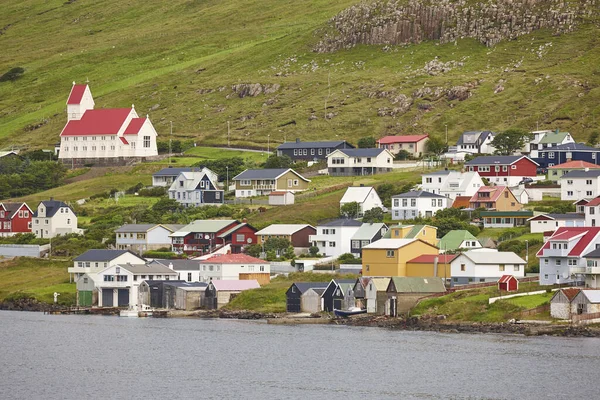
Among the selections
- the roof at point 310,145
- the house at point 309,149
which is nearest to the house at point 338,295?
the house at point 309,149

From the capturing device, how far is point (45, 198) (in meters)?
146

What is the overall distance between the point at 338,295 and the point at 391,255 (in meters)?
6.30

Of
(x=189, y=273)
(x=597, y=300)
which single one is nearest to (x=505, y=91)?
(x=189, y=273)

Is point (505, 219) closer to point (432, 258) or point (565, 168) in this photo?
point (565, 168)

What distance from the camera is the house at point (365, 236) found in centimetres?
10919

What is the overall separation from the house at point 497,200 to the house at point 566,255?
24.9 m

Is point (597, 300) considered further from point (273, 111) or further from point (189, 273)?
point (273, 111)

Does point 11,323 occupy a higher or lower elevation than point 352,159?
lower

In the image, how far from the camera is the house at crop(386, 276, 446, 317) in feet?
297

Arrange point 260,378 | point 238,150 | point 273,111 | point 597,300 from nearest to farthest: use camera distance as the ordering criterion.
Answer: point 260,378 → point 597,300 → point 238,150 → point 273,111

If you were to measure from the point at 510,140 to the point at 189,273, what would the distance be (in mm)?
47087

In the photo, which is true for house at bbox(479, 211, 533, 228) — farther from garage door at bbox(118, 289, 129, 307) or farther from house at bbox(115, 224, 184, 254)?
garage door at bbox(118, 289, 129, 307)

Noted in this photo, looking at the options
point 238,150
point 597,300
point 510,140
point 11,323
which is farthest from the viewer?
point 238,150

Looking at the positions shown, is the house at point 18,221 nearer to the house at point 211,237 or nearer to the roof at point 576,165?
the house at point 211,237
